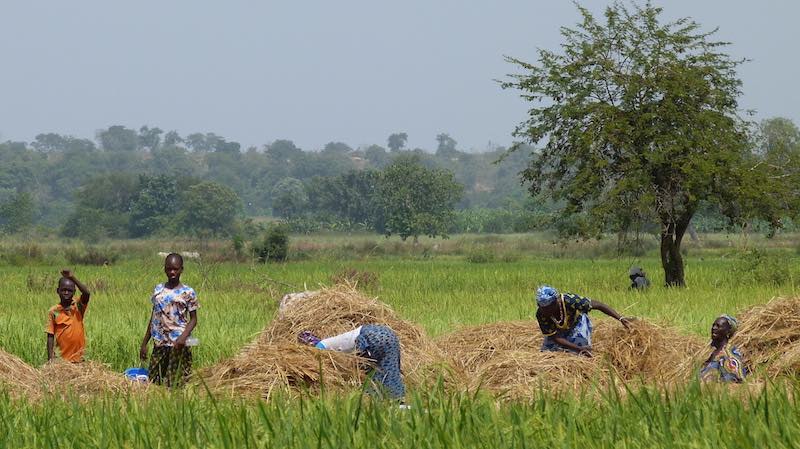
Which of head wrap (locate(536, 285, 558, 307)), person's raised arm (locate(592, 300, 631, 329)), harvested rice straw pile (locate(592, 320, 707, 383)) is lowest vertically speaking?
harvested rice straw pile (locate(592, 320, 707, 383))

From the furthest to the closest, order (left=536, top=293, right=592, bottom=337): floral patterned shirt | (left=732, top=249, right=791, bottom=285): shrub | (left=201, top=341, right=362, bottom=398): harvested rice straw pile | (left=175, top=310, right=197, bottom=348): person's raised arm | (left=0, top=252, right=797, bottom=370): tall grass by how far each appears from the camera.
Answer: (left=732, top=249, right=791, bottom=285): shrub < (left=0, top=252, right=797, bottom=370): tall grass < (left=536, top=293, right=592, bottom=337): floral patterned shirt < (left=175, top=310, right=197, bottom=348): person's raised arm < (left=201, top=341, right=362, bottom=398): harvested rice straw pile

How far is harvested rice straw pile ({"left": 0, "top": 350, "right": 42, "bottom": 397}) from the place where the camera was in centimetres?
891

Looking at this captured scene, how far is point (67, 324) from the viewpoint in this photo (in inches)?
425

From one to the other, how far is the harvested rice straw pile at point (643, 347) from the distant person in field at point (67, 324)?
15.6ft

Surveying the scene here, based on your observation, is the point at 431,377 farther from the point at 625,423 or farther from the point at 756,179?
the point at 756,179

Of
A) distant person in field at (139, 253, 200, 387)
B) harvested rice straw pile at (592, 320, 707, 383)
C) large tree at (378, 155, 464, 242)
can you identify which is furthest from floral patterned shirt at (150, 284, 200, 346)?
large tree at (378, 155, 464, 242)

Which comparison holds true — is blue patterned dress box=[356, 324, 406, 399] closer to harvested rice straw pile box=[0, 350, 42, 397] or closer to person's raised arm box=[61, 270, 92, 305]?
harvested rice straw pile box=[0, 350, 42, 397]

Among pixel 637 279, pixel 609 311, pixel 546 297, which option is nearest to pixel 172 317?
pixel 546 297

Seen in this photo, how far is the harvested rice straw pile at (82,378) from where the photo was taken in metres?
9.09

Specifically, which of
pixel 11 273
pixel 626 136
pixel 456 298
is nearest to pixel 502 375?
pixel 456 298

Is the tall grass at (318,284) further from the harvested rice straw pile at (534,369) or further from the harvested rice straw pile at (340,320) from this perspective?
the harvested rice straw pile at (534,369)

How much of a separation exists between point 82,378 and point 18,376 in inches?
21.6

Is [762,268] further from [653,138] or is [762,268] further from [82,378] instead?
[82,378]

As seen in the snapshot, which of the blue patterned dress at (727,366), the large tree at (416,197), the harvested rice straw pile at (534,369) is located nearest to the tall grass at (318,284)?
the harvested rice straw pile at (534,369)
